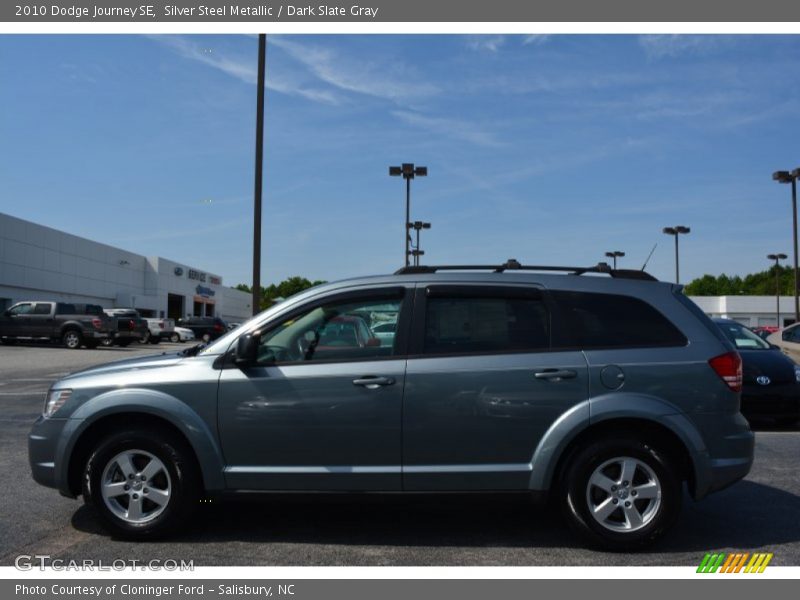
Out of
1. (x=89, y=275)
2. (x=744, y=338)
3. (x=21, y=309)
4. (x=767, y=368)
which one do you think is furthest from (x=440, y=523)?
(x=89, y=275)

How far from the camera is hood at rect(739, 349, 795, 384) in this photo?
10273 mm

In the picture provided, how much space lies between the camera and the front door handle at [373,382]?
4875mm

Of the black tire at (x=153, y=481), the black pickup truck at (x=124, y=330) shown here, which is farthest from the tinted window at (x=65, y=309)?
the black tire at (x=153, y=481)

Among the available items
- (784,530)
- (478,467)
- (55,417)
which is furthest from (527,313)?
(55,417)

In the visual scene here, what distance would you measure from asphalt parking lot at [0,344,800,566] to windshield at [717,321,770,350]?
4.95m

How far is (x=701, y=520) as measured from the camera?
570cm

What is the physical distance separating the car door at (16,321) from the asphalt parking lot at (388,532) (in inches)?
1103

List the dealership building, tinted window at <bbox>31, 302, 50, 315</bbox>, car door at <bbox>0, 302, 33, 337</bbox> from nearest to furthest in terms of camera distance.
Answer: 1. car door at <bbox>0, 302, 33, 337</bbox>
2. tinted window at <bbox>31, 302, 50, 315</bbox>
3. the dealership building

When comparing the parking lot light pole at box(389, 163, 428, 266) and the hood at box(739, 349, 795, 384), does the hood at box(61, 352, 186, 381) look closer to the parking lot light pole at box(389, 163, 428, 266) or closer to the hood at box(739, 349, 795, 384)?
the hood at box(739, 349, 795, 384)

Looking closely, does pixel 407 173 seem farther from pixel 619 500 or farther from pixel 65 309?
pixel 619 500

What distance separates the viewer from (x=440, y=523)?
5.56 metres

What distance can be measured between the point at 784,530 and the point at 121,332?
33.3m

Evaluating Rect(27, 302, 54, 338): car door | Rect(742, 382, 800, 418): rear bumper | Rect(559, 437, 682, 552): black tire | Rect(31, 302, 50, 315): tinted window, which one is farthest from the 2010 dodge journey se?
Rect(31, 302, 50, 315): tinted window

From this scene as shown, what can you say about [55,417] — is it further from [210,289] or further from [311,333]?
[210,289]
